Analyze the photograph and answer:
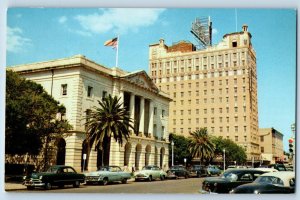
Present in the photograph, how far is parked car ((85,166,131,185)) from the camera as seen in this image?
1900 centimetres

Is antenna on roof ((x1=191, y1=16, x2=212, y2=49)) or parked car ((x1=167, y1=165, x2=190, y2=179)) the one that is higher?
antenna on roof ((x1=191, y1=16, x2=212, y2=49))

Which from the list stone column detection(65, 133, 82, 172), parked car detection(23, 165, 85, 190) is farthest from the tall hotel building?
stone column detection(65, 133, 82, 172)

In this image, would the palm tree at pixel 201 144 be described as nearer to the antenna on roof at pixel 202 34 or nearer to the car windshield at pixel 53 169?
the antenna on roof at pixel 202 34

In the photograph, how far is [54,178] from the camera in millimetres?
15609

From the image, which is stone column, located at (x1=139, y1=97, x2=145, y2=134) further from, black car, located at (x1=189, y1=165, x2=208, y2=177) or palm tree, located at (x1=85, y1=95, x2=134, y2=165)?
palm tree, located at (x1=85, y1=95, x2=134, y2=165)

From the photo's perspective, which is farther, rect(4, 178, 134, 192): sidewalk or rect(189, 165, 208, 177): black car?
rect(189, 165, 208, 177): black car

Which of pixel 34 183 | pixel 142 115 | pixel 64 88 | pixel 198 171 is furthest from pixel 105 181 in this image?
pixel 142 115

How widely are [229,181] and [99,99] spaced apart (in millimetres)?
17810

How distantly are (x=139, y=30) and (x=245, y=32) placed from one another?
13.9 feet

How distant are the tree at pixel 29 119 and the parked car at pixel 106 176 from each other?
2940 mm

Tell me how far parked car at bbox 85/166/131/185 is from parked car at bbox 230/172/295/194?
9.12 meters

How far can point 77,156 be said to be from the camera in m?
24.8

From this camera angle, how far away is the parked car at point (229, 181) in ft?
41.2
